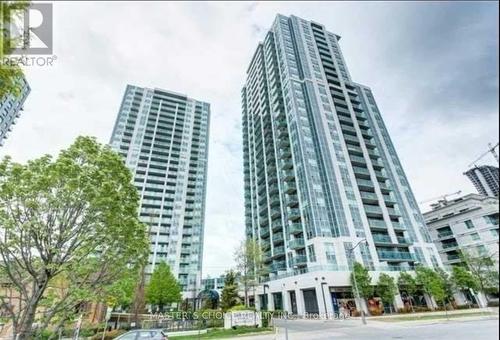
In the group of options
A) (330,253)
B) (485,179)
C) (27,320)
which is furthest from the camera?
(330,253)

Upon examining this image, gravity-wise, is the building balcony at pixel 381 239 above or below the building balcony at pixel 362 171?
below

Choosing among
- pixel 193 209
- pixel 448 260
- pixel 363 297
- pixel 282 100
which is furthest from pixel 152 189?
pixel 448 260

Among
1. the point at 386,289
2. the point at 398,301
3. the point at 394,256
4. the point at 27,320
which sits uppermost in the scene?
the point at 394,256

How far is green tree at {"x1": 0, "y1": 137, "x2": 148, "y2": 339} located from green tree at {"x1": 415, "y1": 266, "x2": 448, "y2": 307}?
124ft

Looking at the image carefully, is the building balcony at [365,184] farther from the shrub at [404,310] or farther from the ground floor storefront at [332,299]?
the shrub at [404,310]

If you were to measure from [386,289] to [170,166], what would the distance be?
6078cm

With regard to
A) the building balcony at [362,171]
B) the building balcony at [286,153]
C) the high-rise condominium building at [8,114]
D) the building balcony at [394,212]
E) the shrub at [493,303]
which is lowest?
the shrub at [493,303]

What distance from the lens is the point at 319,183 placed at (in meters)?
43.7

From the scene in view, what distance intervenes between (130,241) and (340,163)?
136ft

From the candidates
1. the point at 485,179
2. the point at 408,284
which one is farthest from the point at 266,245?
the point at 485,179

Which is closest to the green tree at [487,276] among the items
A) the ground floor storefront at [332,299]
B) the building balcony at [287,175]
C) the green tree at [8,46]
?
the green tree at [8,46]

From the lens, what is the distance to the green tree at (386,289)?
111 feet

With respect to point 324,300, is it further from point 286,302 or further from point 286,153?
point 286,153

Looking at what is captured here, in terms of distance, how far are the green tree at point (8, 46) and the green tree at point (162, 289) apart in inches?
1652
